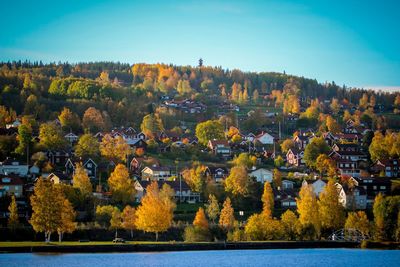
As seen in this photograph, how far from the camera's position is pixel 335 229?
6475cm

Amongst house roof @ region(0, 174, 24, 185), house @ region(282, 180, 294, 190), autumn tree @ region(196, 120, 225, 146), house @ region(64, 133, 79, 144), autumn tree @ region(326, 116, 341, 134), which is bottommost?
house @ region(282, 180, 294, 190)

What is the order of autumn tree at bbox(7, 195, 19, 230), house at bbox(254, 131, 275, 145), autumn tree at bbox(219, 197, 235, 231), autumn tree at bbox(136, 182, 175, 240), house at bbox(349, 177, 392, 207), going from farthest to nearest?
house at bbox(254, 131, 275, 145)
house at bbox(349, 177, 392, 207)
autumn tree at bbox(219, 197, 235, 231)
autumn tree at bbox(136, 182, 175, 240)
autumn tree at bbox(7, 195, 19, 230)

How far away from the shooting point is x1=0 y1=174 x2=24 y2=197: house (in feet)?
232

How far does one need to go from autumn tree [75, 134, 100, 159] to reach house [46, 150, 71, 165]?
114 centimetres

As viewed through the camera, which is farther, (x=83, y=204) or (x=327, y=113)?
(x=327, y=113)

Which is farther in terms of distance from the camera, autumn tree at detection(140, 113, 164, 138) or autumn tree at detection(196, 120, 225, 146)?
autumn tree at detection(140, 113, 164, 138)

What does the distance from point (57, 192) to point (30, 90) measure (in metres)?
61.7

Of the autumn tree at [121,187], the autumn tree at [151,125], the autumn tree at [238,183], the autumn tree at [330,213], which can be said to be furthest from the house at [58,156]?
the autumn tree at [330,213]

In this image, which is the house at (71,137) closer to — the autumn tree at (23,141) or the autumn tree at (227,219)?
the autumn tree at (23,141)

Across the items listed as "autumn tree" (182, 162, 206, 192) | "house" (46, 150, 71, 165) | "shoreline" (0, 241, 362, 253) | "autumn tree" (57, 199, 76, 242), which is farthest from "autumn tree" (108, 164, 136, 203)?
"house" (46, 150, 71, 165)

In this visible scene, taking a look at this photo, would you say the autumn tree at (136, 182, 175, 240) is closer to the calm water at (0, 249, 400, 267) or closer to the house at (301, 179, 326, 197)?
the calm water at (0, 249, 400, 267)

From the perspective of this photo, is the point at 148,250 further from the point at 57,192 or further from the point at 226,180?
the point at 226,180

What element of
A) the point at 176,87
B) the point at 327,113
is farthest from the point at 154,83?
the point at 327,113

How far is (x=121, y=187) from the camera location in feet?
232
